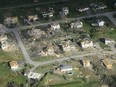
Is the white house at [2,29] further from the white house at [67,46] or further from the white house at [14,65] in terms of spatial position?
the white house at [67,46]

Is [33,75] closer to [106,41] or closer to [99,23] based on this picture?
[106,41]

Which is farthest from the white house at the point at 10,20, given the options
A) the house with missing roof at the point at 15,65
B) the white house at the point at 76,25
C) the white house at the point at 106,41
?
the white house at the point at 106,41

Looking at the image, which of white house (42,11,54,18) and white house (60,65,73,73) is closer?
white house (60,65,73,73)

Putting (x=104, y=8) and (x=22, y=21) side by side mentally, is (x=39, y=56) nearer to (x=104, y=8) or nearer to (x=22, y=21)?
(x=22, y=21)

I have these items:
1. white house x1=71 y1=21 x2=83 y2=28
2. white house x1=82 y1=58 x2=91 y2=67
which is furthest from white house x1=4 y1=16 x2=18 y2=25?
white house x1=82 y1=58 x2=91 y2=67

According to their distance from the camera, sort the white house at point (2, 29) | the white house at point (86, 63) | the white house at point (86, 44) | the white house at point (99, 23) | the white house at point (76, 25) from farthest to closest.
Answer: the white house at point (99, 23) < the white house at point (76, 25) < the white house at point (2, 29) < the white house at point (86, 44) < the white house at point (86, 63)

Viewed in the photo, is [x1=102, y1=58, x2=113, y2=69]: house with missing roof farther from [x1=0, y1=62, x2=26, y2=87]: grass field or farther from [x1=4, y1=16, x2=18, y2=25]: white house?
[x1=4, y1=16, x2=18, y2=25]: white house

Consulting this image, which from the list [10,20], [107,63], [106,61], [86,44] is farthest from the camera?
[10,20]

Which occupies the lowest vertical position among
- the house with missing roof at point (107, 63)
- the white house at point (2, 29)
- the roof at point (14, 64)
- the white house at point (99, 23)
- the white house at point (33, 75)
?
the white house at point (33, 75)

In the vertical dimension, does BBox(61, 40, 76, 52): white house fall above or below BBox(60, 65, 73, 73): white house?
above

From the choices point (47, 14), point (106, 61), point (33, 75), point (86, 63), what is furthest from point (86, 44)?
point (47, 14)

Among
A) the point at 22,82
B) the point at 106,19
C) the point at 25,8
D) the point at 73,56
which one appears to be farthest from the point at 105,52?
the point at 25,8
